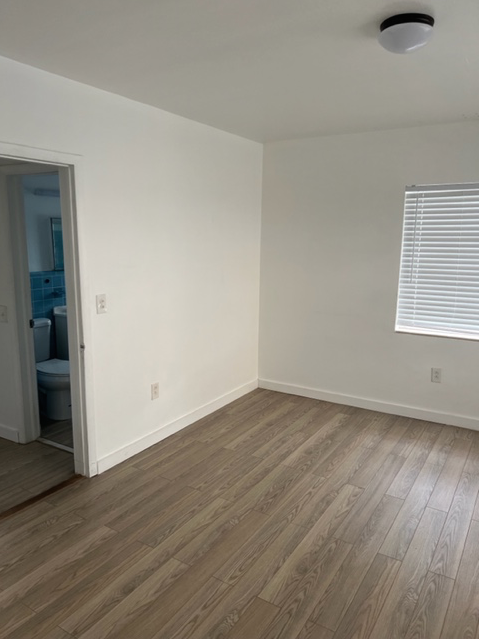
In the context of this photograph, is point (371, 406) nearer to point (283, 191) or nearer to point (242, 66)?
point (283, 191)

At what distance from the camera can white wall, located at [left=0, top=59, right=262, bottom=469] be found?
2.68 metres

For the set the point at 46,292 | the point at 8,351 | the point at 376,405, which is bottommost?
the point at 376,405

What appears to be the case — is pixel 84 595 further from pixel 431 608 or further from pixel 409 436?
pixel 409 436

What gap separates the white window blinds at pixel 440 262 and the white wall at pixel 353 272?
9 centimetres

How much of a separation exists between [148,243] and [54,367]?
62.7 inches

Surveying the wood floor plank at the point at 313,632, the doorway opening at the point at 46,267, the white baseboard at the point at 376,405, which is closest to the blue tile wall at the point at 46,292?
the doorway opening at the point at 46,267

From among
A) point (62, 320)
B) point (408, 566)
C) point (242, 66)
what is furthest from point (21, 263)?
point (408, 566)

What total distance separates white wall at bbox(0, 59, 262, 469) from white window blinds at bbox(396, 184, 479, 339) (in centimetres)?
146

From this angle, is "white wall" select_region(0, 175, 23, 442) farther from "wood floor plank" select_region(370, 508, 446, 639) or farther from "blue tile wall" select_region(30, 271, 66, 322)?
"wood floor plank" select_region(370, 508, 446, 639)

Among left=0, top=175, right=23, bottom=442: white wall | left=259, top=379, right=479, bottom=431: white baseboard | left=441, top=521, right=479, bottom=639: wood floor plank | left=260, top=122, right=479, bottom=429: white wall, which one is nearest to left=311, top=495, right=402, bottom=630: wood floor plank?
left=441, top=521, right=479, bottom=639: wood floor plank

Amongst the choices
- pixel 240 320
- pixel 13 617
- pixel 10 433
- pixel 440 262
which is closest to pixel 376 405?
pixel 440 262

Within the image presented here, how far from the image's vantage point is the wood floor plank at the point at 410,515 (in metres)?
2.37

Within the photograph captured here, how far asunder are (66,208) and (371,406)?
3064 millimetres

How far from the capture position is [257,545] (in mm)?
2385
